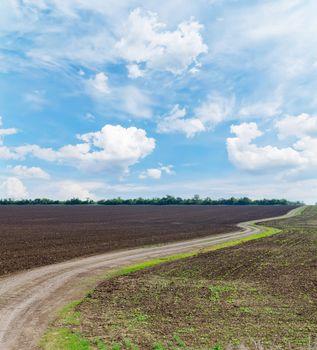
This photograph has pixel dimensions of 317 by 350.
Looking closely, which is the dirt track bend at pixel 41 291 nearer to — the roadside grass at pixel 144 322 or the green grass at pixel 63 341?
the green grass at pixel 63 341

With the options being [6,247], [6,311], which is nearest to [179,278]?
[6,311]

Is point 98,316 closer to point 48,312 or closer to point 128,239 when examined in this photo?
point 48,312

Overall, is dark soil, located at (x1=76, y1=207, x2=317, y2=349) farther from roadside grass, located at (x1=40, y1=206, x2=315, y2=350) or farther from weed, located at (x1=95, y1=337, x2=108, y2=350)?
weed, located at (x1=95, y1=337, x2=108, y2=350)

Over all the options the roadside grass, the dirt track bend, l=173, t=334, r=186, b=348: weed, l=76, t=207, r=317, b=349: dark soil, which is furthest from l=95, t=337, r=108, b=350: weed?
l=173, t=334, r=186, b=348: weed

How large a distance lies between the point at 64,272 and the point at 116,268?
404 cm

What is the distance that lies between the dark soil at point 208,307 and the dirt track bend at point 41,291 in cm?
153

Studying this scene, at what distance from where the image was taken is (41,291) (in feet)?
62.3

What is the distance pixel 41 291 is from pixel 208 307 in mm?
9196

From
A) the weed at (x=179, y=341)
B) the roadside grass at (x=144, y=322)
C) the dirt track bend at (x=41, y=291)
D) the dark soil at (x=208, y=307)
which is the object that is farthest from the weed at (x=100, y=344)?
the weed at (x=179, y=341)

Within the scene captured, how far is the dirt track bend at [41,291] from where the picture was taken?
42.0 feet

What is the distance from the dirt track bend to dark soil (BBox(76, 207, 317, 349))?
60.4 inches

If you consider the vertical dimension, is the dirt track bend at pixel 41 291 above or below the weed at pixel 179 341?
above

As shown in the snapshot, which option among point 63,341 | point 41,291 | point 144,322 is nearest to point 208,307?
point 144,322

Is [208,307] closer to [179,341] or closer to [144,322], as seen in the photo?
[144,322]
